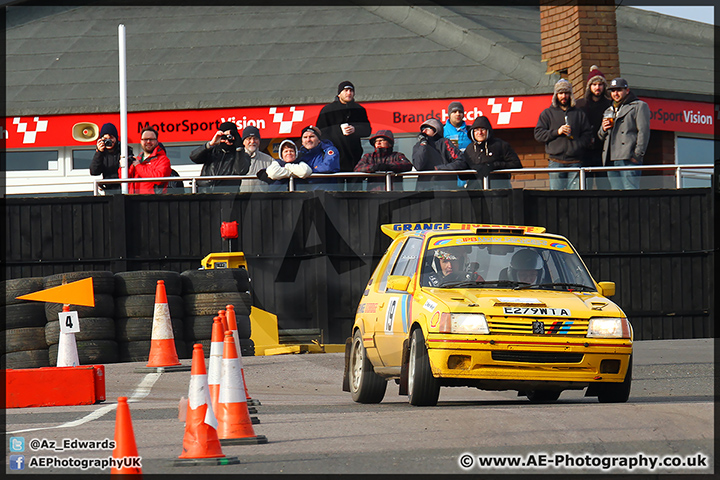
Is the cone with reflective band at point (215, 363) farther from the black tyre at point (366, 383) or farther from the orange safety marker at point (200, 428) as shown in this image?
the black tyre at point (366, 383)

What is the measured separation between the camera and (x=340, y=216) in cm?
1944

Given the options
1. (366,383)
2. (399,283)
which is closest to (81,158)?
(366,383)

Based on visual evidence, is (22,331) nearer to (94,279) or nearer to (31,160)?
(94,279)

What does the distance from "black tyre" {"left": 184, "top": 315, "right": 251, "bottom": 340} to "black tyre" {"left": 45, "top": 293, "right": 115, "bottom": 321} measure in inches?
45.5

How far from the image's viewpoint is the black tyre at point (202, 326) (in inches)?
647

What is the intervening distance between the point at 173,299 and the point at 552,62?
37.8ft

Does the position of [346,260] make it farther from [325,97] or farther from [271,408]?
[271,408]

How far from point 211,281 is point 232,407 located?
28.7 feet

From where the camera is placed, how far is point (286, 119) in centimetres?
2486

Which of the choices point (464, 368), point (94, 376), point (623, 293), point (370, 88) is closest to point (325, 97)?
point (370, 88)

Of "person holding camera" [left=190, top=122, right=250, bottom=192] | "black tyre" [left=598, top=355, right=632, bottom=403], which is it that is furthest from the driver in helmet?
"person holding camera" [left=190, top=122, right=250, bottom=192]

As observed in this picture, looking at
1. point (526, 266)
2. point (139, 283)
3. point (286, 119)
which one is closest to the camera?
point (526, 266)

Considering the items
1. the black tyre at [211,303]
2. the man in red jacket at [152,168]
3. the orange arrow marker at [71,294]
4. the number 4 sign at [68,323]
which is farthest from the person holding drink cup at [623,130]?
the number 4 sign at [68,323]

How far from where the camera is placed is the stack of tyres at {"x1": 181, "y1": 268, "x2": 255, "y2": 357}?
54.2 feet
